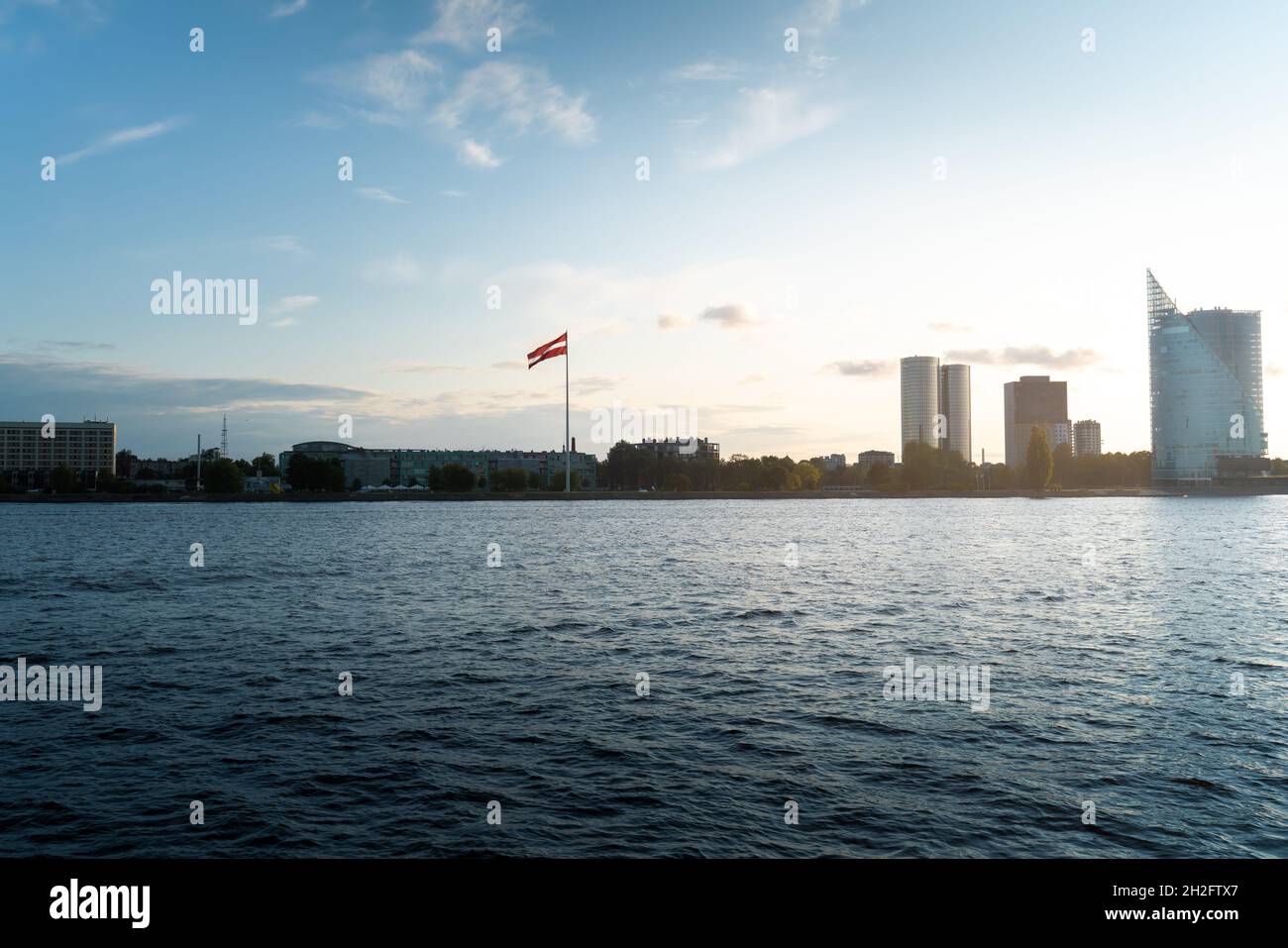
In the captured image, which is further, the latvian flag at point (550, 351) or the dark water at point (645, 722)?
the latvian flag at point (550, 351)

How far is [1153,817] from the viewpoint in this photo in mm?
15109

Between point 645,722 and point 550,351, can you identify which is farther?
point 550,351

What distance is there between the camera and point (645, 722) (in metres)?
20.9

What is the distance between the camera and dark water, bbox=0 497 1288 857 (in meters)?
14.6

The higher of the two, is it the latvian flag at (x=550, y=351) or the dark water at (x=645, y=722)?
the latvian flag at (x=550, y=351)

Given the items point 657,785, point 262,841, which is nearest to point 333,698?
→ point 262,841

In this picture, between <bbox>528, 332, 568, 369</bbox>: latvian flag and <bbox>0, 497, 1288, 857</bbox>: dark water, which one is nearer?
<bbox>0, 497, 1288, 857</bbox>: dark water

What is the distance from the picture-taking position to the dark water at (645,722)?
14.6m

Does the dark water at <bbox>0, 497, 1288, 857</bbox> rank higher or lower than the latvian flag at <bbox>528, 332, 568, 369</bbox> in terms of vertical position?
lower
